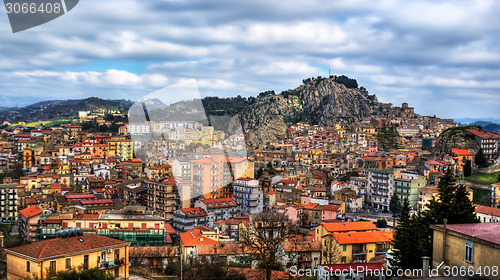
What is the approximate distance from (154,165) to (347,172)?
51.4 feet

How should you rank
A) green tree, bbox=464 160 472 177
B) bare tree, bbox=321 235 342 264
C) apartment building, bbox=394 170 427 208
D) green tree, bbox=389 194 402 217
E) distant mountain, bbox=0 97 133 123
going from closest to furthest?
1. bare tree, bbox=321 235 342 264
2. green tree, bbox=389 194 402 217
3. apartment building, bbox=394 170 427 208
4. green tree, bbox=464 160 472 177
5. distant mountain, bbox=0 97 133 123

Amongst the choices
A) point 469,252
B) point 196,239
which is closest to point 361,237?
point 196,239

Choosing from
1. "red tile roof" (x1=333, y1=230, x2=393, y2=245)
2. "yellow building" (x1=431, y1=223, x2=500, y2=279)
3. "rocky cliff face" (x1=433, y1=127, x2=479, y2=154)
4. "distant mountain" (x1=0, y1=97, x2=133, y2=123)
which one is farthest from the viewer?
"distant mountain" (x1=0, y1=97, x2=133, y2=123)

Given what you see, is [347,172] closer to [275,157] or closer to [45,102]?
[275,157]

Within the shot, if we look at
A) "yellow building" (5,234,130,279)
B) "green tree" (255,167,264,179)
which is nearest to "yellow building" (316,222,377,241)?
"yellow building" (5,234,130,279)

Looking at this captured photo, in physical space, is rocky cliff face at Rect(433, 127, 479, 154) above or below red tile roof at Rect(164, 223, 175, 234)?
above

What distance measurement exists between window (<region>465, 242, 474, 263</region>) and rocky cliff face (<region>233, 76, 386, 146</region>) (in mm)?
67162

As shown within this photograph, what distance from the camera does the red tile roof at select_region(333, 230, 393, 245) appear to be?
1805 centimetres

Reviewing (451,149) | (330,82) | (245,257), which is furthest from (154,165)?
(330,82)

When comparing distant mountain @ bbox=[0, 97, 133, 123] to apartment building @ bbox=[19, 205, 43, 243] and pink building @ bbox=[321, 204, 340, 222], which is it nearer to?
apartment building @ bbox=[19, 205, 43, 243]

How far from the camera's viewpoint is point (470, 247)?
7.69m

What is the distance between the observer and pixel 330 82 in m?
84.3

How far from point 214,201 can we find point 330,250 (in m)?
10.1

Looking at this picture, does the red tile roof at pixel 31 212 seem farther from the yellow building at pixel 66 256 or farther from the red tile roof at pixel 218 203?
the yellow building at pixel 66 256
